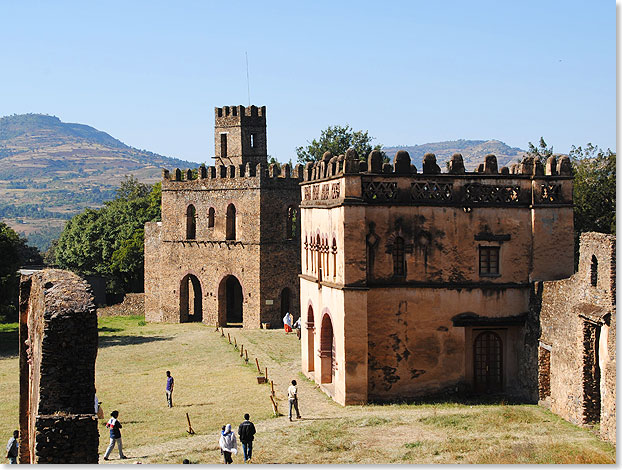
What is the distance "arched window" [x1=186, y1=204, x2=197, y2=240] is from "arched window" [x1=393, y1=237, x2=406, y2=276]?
24209mm

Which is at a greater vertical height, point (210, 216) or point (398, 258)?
point (210, 216)

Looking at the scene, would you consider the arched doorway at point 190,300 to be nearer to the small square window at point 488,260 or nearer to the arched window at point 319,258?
the arched window at point 319,258

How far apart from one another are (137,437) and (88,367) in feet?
30.8

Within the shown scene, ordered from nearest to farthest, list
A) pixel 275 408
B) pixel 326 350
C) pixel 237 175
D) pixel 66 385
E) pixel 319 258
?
pixel 66 385 → pixel 275 408 → pixel 326 350 → pixel 319 258 → pixel 237 175

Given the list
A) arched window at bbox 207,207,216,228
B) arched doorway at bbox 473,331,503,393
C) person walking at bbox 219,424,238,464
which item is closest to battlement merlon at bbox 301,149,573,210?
arched doorway at bbox 473,331,503,393

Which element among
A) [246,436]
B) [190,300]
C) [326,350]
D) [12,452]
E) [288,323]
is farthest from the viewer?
[190,300]

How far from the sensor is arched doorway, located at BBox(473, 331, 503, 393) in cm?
2652

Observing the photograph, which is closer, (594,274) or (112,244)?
(594,274)

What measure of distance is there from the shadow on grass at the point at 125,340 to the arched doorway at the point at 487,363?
1970 centimetres

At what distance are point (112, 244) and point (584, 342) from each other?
4730 centimetres

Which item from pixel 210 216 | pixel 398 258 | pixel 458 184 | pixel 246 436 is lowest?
pixel 246 436

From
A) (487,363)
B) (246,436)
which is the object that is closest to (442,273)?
(487,363)

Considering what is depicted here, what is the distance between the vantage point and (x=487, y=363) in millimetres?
26578

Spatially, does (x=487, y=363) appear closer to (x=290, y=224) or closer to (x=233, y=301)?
(x=290, y=224)
